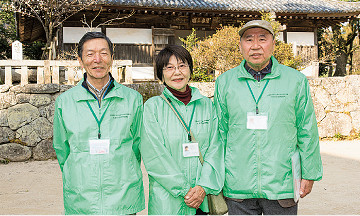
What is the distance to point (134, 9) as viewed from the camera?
10352 millimetres

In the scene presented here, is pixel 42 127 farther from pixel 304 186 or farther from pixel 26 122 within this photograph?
pixel 304 186

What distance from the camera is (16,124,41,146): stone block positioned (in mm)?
7258

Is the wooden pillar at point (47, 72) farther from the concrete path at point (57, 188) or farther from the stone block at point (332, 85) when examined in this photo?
the stone block at point (332, 85)

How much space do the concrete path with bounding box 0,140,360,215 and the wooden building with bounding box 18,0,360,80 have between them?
16.8 ft

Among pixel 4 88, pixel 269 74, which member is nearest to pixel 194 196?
pixel 269 74

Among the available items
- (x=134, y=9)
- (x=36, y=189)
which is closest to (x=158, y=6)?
(x=134, y=9)

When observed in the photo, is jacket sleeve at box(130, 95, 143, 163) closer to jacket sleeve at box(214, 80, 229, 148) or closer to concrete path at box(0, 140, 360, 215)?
jacket sleeve at box(214, 80, 229, 148)

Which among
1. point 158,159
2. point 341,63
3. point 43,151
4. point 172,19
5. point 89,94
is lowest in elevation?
point 43,151

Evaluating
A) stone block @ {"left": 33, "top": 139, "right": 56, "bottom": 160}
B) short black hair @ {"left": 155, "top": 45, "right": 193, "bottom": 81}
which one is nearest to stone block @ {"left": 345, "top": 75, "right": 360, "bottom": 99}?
stone block @ {"left": 33, "top": 139, "right": 56, "bottom": 160}

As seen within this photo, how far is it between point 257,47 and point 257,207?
Result: 111cm

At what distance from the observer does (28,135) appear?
7.30 m

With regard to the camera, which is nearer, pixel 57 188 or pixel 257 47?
pixel 257 47

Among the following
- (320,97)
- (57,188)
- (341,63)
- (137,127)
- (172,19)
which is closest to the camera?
(137,127)

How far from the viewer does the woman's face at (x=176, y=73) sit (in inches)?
89.5
